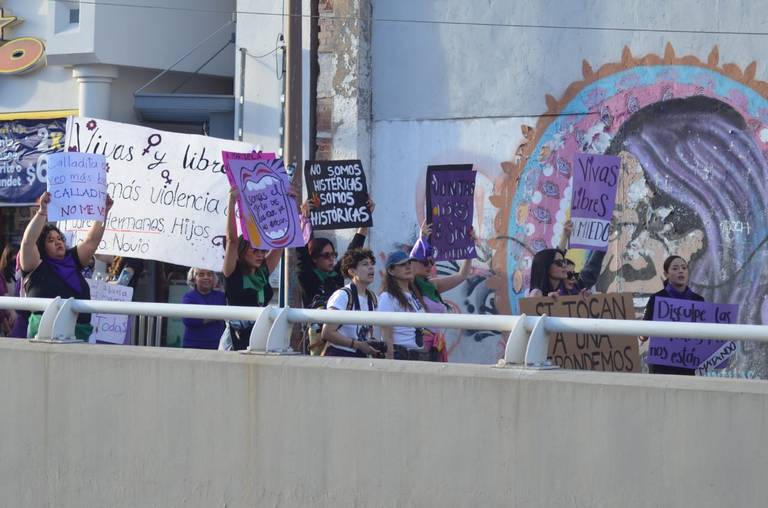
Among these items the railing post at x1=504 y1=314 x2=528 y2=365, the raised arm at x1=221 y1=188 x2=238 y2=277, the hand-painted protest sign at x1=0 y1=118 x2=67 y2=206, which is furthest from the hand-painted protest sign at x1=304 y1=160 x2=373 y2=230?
the hand-painted protest sign at x1=0 y1=118 x2=67 y2=206

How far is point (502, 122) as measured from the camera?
14.1 m

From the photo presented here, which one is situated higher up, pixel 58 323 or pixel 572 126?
pixel 572 126

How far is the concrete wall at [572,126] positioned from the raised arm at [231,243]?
4958mm

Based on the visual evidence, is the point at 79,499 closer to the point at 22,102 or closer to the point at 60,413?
the point at 60,413

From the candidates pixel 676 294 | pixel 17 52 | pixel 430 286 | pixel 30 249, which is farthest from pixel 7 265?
pixel 676 294

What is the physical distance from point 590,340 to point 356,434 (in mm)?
3086

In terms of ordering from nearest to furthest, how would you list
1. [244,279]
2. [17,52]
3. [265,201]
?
1. [244,279]
2. [265,201]
3. [17,52]

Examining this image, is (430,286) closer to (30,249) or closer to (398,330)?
(398,330)

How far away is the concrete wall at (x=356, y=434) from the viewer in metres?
4.77

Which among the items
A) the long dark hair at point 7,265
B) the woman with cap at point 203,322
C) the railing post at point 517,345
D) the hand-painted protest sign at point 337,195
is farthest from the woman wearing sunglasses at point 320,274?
the railing post at point 517,345

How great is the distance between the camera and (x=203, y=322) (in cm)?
872

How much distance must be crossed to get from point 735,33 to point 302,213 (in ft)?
15.8

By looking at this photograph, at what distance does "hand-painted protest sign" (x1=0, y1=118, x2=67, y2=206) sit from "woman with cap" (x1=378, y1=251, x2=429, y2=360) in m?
10.1

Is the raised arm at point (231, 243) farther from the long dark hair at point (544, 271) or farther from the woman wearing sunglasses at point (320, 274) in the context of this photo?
the long dark hair at point (544, 271)
